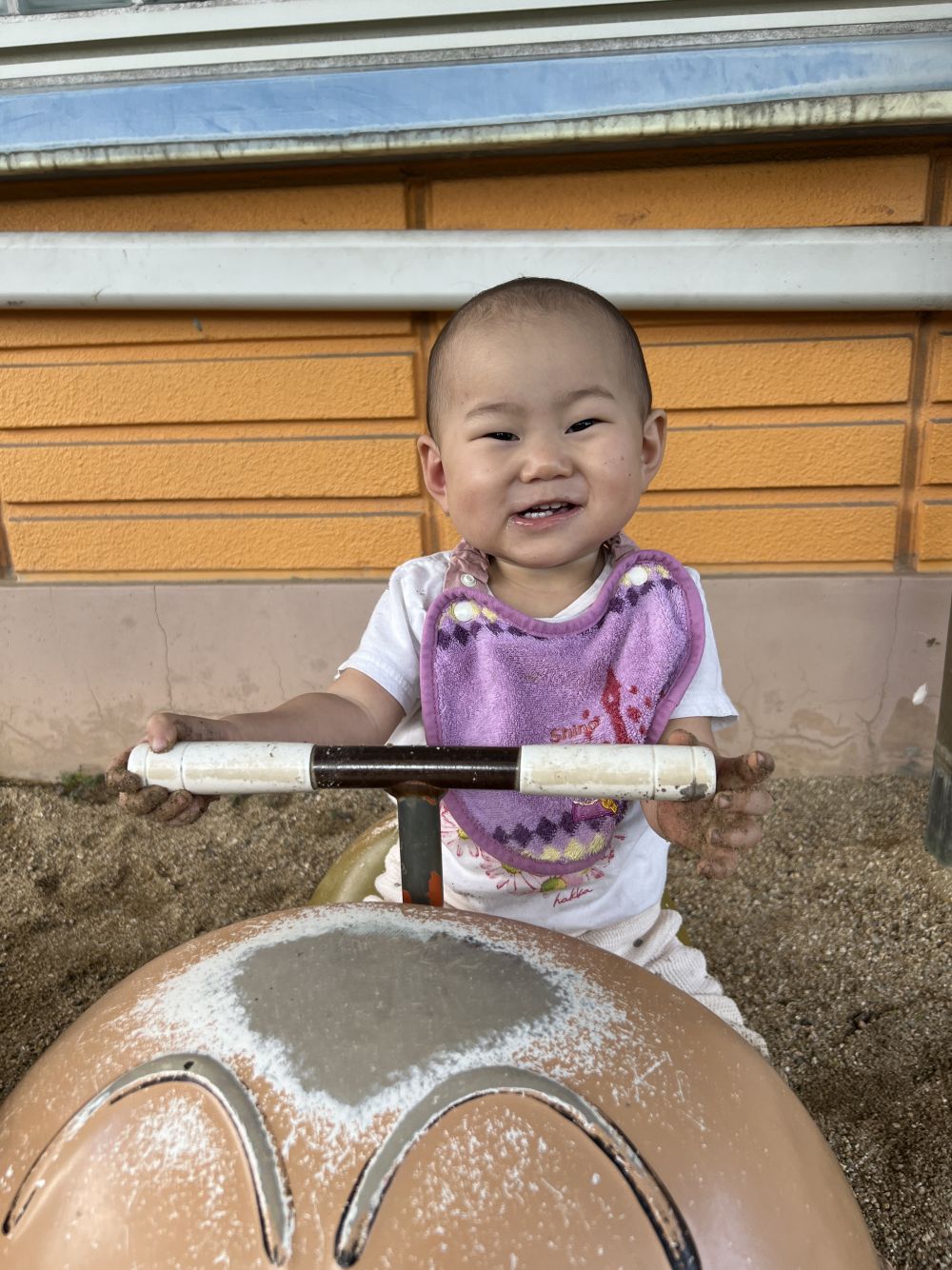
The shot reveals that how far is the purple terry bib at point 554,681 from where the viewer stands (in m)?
1.49

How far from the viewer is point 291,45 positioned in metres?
2.70

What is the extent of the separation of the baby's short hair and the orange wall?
1.66 meters

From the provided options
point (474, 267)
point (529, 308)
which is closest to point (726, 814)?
point (529, 308)

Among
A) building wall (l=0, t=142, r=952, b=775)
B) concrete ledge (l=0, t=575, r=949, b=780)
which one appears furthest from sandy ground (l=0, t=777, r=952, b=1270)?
building wall (l=0, t=142, r=952, b=775)

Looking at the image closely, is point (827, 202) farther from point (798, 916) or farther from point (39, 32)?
point (39, 32)

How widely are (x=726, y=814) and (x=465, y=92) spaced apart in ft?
7.87

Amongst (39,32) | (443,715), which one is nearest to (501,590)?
(443,715)

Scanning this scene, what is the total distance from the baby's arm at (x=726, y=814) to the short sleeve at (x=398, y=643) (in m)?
0.54

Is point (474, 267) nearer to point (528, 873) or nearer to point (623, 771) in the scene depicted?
point (528, 873)

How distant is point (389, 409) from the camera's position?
3059 millimetres

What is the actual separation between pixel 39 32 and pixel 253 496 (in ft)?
5.03

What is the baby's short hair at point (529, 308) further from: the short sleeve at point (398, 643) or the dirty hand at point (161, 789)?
the dirty hand at point (161, 789)

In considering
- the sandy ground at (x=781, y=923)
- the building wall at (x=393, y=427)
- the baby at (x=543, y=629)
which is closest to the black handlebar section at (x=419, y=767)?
the baby at (x=543, y=629)

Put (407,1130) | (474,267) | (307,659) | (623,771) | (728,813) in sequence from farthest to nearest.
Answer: (307,659) < (474,267) < (728,813) < (623,771) < (407,1130)
